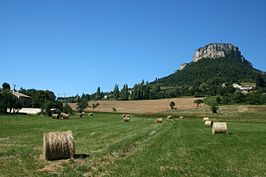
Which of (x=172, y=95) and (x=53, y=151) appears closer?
(x=53, y=151)

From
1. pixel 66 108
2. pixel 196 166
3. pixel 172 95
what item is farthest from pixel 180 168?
pixel 172 95

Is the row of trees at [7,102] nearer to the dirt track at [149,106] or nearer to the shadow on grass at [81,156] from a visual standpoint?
the dirt track at [149,106]

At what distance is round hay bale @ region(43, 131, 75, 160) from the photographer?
1798 cm

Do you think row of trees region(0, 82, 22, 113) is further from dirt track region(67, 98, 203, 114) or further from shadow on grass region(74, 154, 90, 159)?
shadow on grass region(74, 154, 90, 159)

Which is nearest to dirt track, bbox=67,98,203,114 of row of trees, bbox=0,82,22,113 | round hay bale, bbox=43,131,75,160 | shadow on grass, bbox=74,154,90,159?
row of trees, bbox=0,82,22,113

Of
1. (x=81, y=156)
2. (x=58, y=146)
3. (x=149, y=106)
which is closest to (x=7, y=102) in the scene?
(x=149, y=106)

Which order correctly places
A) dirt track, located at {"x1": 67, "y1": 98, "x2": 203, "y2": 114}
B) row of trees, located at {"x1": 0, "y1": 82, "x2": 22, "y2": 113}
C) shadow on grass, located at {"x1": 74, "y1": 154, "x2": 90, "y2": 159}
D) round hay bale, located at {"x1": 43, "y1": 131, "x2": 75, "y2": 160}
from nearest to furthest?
round hay bale, located at {"x1": 43, "y1": 131, "x2": 75, "y2": 160}
shadow on grass, located at {"x1": 74, "y1": 154, "x2": 90, "y2": 159}
row of trees, located at {"x1": 0, "y1": 82, "x2": 22, "y2": 113}
dirt track, located at {"x1": 67, "y1": 98, "x2": 203, "y2": 114}

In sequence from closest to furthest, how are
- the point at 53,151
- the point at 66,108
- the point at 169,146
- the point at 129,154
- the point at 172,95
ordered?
the point at 53,151 → the point at 129,154 → the point at 169,146 → the point at 66,108 → the point at 172,95

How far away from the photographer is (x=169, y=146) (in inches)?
936

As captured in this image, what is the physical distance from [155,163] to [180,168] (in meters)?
1.41

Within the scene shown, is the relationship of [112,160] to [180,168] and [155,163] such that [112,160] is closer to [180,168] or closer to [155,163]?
[155,163]

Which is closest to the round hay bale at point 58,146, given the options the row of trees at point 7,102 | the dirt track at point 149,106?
the row of trees at point 7,102

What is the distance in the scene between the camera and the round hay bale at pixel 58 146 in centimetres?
1798

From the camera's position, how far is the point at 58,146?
1822cm
